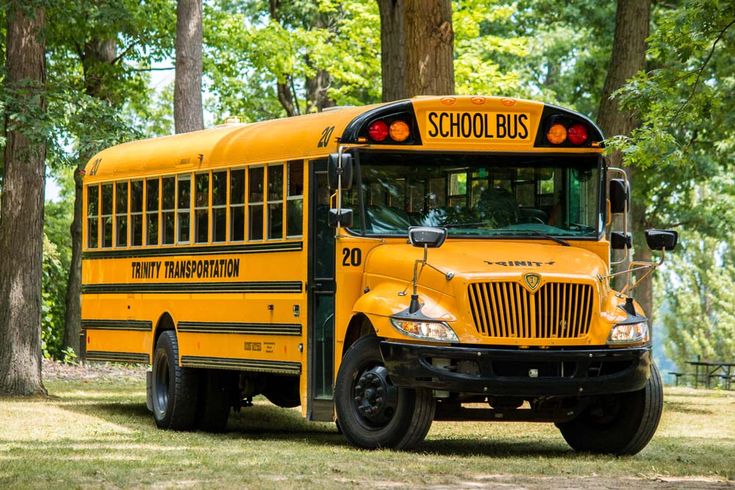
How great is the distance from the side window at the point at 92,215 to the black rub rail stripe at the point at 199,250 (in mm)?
135

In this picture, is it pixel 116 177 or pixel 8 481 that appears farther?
pixel 116 177

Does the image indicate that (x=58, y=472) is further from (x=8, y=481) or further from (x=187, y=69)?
(x=187, y=69)

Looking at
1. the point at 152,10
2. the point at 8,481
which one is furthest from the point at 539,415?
the point at 152,10

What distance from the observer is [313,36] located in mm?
36031

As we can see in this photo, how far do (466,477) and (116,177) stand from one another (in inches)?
306

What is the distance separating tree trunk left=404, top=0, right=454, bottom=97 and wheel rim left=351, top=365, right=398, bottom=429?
6.00 m

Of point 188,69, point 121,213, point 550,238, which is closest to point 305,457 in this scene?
point 550,238

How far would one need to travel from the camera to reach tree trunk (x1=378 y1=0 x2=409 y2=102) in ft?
65.9

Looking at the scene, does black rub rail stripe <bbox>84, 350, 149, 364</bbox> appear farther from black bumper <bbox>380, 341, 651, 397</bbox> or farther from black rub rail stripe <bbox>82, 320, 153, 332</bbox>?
black bumper <bbox>380, 341, 651, 397</bbox>

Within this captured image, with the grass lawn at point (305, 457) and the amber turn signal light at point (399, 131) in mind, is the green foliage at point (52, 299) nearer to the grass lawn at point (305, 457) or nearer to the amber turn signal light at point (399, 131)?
the grass lawn at point (305, 457)

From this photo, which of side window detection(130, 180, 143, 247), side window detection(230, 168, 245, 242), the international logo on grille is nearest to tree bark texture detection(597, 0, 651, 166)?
side window detection(130, 180, 143, 247)

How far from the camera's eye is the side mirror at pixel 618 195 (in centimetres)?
1252

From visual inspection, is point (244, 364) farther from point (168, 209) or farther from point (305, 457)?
point (305, 457)

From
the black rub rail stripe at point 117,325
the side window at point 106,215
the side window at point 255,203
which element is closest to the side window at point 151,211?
the black rub rail stripe at point 117,325
